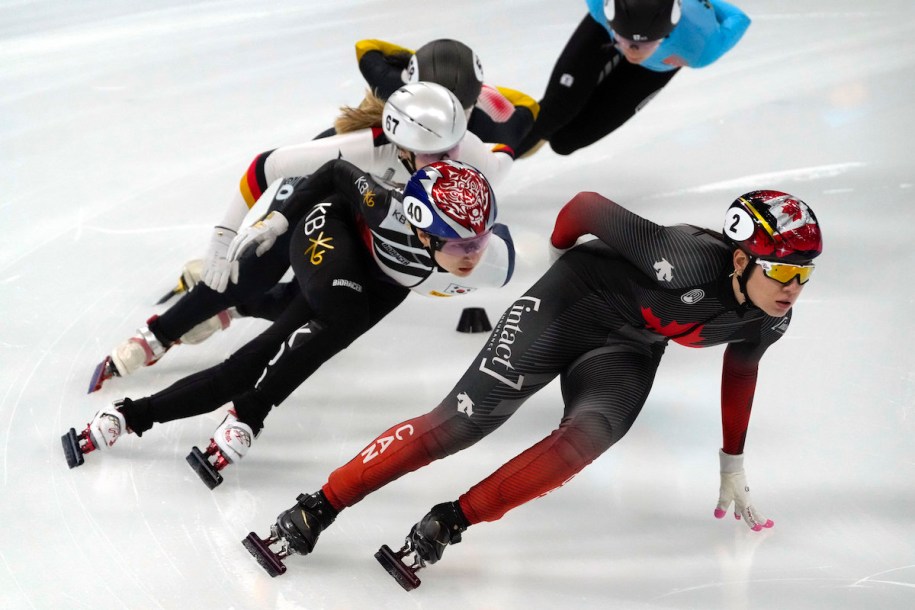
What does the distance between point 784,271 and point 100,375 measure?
248cm

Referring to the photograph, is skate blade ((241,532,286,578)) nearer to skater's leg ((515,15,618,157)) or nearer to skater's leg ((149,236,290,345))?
skater's leg ((149,236,290,345))

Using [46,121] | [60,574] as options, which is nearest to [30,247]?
[46,121]

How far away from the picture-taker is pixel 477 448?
348 centimetres

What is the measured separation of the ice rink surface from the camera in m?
2.89

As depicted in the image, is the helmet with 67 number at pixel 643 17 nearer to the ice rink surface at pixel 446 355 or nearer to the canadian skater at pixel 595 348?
the ice rink surface at pixel 446 355

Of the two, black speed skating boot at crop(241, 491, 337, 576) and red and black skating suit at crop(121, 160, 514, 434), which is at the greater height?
red and black skating suit at crop(121, 160, 514, 434)

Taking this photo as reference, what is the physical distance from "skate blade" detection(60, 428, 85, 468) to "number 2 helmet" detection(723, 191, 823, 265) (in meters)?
2.16

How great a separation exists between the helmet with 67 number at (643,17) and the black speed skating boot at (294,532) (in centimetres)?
244

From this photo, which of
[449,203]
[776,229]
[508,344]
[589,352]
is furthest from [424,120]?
[776,229]

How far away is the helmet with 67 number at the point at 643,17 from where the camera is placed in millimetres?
4172

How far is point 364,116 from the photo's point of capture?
3709mm

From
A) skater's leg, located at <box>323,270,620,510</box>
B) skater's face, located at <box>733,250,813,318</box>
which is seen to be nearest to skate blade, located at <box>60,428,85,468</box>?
skater's leg, located at <box>323,270,620,510</box>

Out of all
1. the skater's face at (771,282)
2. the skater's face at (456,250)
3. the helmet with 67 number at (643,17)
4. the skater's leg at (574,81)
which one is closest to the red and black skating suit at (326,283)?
the skater's face at (456,250)

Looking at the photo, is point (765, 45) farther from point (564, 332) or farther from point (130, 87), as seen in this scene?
point (564, 332)
